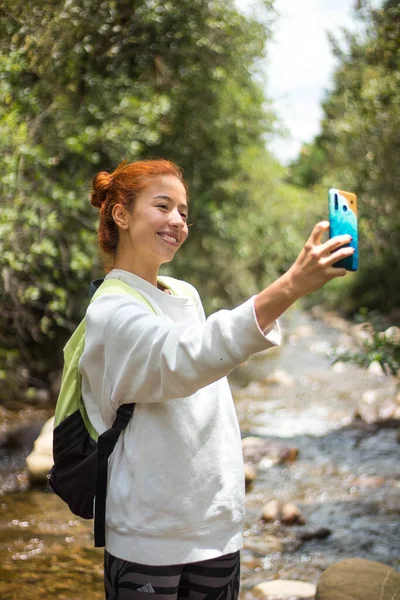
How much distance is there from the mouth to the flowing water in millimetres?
2991

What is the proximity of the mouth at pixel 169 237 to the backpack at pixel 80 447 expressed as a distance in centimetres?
18

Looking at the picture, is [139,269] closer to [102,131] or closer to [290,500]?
[290,500]

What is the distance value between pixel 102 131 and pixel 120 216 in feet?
20.8

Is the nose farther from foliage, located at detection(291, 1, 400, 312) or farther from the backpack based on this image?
foliage, located at detection(291, 1, 400, 312)

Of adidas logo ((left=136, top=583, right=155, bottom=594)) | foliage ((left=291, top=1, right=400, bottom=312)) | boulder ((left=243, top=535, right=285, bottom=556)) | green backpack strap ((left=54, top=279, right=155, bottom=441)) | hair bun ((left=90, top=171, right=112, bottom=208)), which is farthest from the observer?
foliage ((left=291, top=1, right=400, bottom=312))

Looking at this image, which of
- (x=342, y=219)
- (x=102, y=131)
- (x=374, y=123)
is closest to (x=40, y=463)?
(x=102, y=131)

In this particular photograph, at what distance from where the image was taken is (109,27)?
24.0ft

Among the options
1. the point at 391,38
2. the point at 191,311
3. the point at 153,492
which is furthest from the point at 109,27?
the point at 153,492

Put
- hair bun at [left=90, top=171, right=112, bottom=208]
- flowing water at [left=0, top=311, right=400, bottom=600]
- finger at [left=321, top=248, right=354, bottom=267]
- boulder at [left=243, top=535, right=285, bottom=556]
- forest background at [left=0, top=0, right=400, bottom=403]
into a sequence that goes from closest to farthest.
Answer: finger at [left=321, top=248, right=354, bottom=267], hair bun at [left=90, top=171, right=112, bottom=208], flowing water at [left=0, top=311, right=400, bottom=600], boulder at [left=243, top=535, right=285, bottom=556], forest background at [left=0, top=0, right=400, bottom=403]

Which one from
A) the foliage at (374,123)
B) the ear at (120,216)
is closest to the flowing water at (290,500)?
the ear at (120,216)

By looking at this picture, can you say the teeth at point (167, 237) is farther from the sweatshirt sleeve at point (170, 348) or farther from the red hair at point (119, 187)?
the sweatshirt sleeve at point (170, 348)

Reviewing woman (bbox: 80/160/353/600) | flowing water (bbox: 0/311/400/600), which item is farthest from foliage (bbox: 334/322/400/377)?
woman (bbox: 80/160/353/600)

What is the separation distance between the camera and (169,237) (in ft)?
6.31

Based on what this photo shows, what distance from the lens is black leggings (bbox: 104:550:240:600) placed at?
176 centimetres
